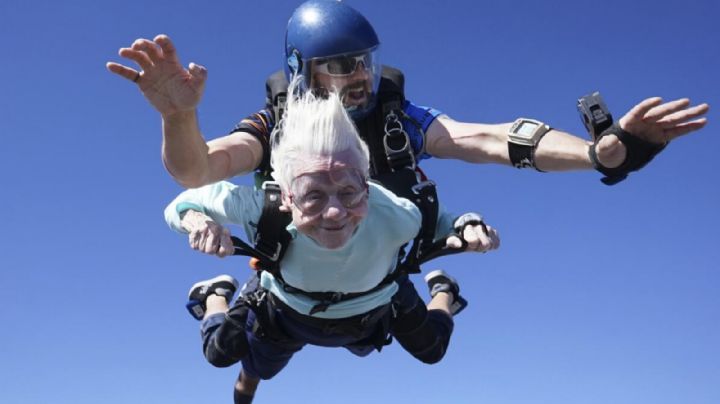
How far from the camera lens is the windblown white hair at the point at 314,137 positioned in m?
4.70

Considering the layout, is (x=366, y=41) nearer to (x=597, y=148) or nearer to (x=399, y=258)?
(x=399, y=258)

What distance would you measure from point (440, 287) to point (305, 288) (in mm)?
1969

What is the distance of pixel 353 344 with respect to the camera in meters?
6.21

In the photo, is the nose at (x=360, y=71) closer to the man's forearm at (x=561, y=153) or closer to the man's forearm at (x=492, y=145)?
the man's forearm at (x=492, y=145)

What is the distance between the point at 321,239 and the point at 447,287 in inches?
96.3

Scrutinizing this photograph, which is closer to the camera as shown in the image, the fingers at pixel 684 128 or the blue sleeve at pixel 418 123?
the fingers at pixel 684 128

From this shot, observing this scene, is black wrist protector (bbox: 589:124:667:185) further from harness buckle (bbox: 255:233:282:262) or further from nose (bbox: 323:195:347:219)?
harness buckle (bbox: 255:233:282:262)

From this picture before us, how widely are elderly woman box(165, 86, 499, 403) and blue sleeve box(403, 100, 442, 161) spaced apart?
572 mm

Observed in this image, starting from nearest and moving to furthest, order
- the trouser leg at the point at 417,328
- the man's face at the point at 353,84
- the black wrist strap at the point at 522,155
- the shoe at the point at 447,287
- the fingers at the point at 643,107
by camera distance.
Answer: the fingers at the point at 643,107, the black wrist strap at the point at 522,155, the man's face at the point at 353,84, the trouser leg at the point at 417,328, the shoe at the point at 447,287

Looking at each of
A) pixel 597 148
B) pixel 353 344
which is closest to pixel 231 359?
pixel 353 344

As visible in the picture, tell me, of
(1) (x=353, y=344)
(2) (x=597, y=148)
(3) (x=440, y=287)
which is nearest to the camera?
(2) (x=597, y=148)

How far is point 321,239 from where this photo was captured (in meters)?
4.79

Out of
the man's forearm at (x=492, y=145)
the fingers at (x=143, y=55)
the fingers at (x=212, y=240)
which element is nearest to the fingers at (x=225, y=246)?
the fingers at (x=212, y=240)

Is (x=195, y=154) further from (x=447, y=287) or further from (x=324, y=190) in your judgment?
(x=447, y=287)
